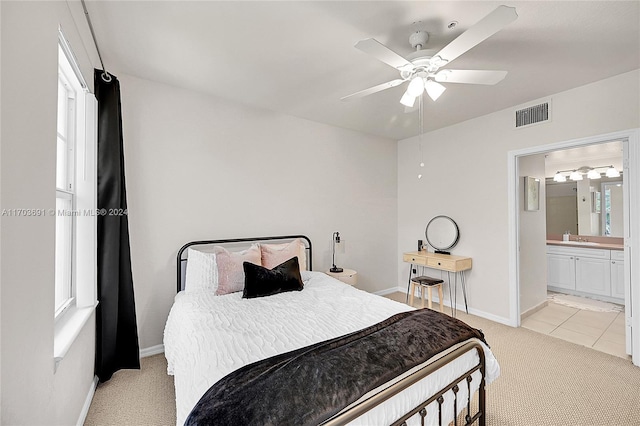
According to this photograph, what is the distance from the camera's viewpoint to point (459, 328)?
1.79 m

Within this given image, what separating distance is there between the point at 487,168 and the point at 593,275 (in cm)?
285

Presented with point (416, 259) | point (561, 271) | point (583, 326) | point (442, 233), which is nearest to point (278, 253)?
point (416, 259)

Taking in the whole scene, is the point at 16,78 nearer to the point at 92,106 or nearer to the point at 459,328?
the point at 92,106

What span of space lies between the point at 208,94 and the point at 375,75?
1.81 m

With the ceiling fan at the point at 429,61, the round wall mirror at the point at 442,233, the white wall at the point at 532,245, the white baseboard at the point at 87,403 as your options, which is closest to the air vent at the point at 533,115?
the white wall at the point at 532,245

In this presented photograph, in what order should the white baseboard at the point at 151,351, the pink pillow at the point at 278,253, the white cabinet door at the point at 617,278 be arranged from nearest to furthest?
the white baseboard at the point at 151,351 < the pink pillow at the point at 278,253 < the white cabinet door at the point at 617,278

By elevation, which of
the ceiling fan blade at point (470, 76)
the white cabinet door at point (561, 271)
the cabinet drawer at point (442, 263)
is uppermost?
the ceiling fan blade at point (470, 76)

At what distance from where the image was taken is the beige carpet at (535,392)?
1.95m

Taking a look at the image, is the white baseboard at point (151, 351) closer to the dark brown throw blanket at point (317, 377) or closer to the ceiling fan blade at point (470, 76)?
the dark brown throw blanket at point (317, 377)

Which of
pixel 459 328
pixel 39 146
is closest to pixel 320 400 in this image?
pixel 459 328

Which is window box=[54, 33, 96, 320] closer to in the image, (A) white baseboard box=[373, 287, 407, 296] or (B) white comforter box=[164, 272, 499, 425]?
(B) white comforter box=[164, 272, 499, 425]

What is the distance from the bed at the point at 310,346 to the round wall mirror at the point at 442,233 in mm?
2246

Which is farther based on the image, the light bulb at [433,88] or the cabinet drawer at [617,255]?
the cabinet drawer at [617,255]

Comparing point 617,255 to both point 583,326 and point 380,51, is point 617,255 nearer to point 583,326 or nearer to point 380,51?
point 583,326
